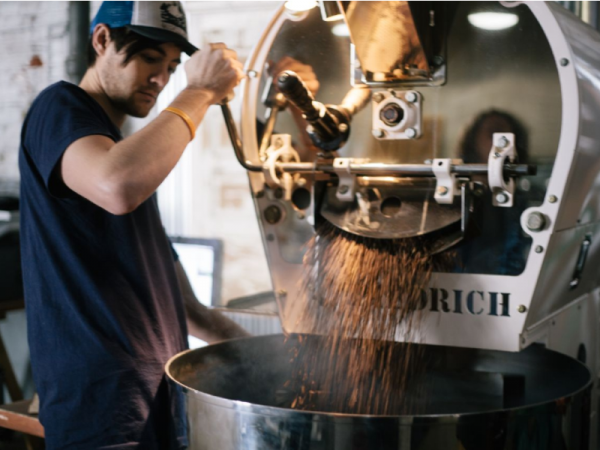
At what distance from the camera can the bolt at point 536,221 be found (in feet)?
3.27

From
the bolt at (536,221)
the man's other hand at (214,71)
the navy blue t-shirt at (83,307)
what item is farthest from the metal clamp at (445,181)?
the navy blue t-shirt at (83,307)

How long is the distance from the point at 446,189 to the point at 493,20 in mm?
254

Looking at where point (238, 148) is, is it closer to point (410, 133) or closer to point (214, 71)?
point (214, 71)

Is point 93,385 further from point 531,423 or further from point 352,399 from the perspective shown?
point 531,423

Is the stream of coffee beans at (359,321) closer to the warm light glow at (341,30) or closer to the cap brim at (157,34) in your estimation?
the warm light glow at (341,30)

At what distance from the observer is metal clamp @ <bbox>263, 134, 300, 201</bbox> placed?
3.84ft

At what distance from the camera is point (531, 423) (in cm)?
88

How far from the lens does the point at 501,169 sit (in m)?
0.99

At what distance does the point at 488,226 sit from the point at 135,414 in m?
0.65

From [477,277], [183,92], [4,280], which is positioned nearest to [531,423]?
[477,277]

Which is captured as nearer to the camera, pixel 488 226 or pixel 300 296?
pixel 488 226

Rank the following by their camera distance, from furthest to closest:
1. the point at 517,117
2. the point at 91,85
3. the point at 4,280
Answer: the point at 4,280 → the point at 91,85 → the point at 517,117

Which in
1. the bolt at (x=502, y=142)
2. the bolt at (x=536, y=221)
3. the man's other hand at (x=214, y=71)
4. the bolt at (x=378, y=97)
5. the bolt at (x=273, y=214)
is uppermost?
the man's other hand at (x=214, y=71)

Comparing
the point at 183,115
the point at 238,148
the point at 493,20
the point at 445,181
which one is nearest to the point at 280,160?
the point at 238,148
